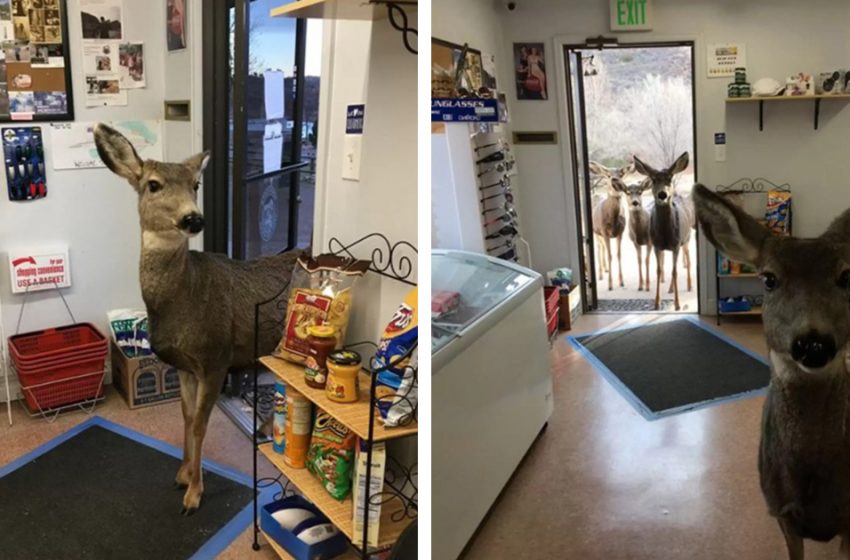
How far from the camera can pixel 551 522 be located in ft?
3.57

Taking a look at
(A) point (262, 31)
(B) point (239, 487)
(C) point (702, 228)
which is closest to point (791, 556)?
(C) point (702, 228)

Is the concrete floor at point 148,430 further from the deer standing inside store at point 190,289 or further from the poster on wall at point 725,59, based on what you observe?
the poster on wall at point 725,59

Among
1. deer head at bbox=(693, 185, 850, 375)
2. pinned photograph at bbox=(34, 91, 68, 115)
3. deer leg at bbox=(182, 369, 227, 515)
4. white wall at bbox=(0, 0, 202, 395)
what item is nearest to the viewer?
deer head at bbox=(693, 185, 850, 375)

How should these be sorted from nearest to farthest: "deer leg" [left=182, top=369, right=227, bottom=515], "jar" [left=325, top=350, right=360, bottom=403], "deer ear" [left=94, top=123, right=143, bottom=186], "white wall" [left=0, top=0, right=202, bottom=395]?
1. "jar" [left=325, top=350, right=360, bottom=403]
2. "deer ear" [left=94, top=123, right=143, bottom=186]
3. "deer leg" [left=182, top=369, right=227, bottom=515]
4. "white wall" [left=0, top=0, right=202, bottom=395]

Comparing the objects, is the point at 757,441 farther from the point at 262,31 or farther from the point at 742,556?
the point at 262,31

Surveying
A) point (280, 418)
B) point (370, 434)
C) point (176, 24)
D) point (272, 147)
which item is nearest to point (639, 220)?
point (370, 434)

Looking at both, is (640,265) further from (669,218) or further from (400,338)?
(400,338)

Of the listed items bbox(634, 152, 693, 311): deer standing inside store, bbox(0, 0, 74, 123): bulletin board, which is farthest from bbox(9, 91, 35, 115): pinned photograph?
bbox(634, 152, 693, 311): deer standing inside store

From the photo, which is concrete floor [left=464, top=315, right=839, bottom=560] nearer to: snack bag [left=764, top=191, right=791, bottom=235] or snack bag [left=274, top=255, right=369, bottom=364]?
snack bag [left=764, top=191, right=791, bottom=235]

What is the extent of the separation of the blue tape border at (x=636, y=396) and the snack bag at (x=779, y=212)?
Answer: 5.7 inches

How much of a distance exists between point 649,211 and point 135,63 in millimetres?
2409

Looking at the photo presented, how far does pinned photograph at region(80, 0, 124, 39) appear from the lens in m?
2.82

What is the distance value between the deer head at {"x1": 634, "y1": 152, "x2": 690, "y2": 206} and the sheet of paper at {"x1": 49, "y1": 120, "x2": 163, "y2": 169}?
7.57 feet

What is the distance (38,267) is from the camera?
312 cm
